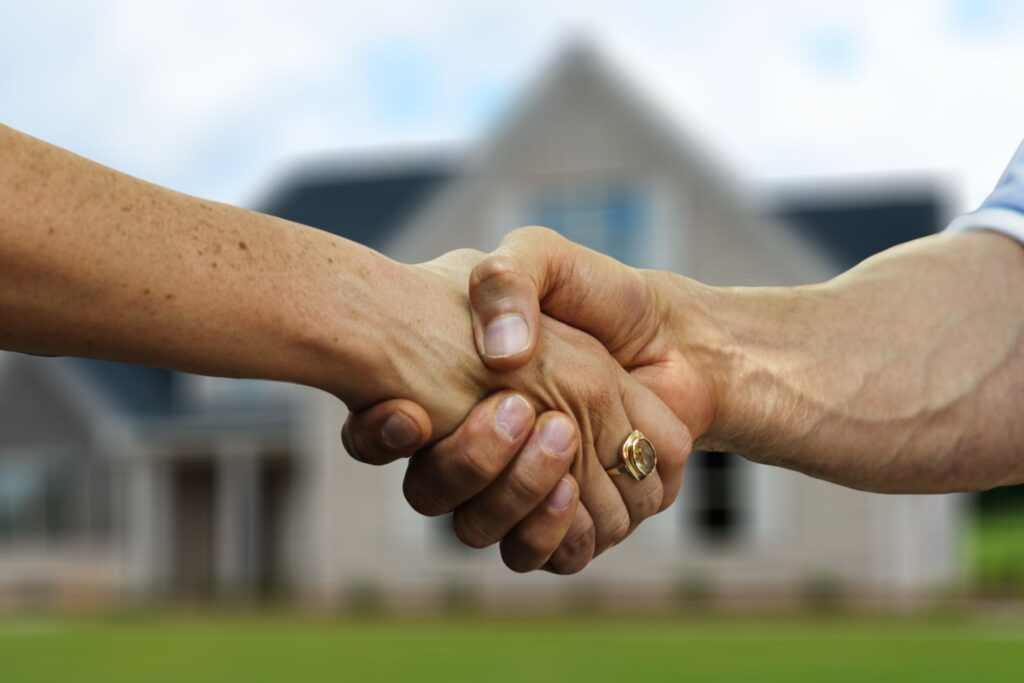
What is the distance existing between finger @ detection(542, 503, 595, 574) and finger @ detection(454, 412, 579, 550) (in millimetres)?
183

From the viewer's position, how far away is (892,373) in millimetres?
3525

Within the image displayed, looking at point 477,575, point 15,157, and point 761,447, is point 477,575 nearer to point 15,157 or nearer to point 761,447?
point 761,447

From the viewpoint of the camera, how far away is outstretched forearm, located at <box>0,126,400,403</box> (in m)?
2.51

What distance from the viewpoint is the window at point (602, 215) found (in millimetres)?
17719

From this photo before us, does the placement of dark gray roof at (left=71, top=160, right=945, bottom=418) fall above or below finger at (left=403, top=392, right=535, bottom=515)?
above

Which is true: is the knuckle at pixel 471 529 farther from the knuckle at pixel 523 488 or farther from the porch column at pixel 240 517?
the porch column at pixel 240 517

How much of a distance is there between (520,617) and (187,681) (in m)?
6.29

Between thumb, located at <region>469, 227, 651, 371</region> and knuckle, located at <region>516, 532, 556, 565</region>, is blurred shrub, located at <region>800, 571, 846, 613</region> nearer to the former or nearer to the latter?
thumb, located at <region>469, 227, 651, 371</region>

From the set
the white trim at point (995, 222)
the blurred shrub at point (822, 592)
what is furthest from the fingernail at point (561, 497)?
the blurred shrub at point (822, 592)

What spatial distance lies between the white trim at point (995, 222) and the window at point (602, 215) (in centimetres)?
1386

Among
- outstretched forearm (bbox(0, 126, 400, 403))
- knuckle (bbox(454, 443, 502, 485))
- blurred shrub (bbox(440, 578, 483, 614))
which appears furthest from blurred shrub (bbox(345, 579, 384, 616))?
outstretched forearm (bbox(0, 126, 400, 403))


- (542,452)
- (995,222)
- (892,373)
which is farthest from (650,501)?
(995,222)

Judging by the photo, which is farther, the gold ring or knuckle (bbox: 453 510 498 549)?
the gold ring

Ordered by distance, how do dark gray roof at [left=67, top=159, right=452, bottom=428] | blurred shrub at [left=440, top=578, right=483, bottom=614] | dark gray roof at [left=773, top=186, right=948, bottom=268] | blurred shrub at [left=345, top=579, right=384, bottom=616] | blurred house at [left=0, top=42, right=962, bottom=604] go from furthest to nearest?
dark gray roof at [left=67, top=159, right=452, bottom=428], dark gray roof at [left=773, top=186, right=948, bottom=268], blurred shrub at [left=345, top=579, right=384, bottom=616], blurred shrub at [left=440, top=578, right=483, bottom=614], blurred house at [left=0, top=42, right=962, bottom=604]
